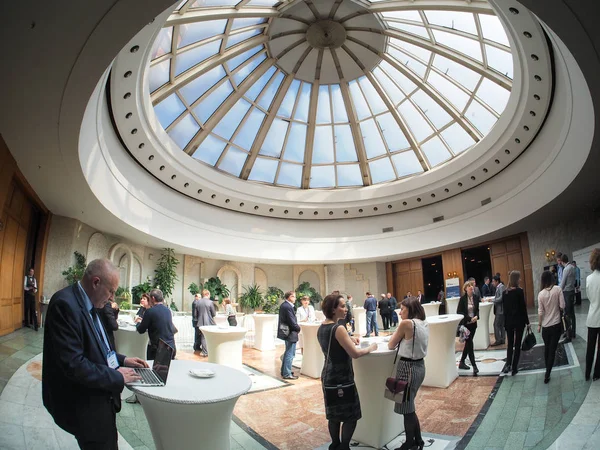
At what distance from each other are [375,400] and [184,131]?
1431 cm

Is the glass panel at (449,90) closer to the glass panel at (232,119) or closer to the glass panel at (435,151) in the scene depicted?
the glass panel at (435,151)

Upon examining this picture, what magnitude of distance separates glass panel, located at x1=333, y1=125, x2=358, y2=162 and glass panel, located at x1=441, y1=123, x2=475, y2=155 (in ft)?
14.6

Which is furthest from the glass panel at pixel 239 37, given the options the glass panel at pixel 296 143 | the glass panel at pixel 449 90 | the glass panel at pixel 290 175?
the glass panel at pixel 449 90

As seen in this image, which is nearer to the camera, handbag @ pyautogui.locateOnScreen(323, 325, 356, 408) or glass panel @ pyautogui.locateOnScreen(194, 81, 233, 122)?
handbag @ pyautogui.locateOnScreen(323, 325, 356, 408)

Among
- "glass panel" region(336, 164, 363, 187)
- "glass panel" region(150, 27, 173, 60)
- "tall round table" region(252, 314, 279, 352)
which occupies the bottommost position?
"tall round table" region(252, 314, 279, 352)

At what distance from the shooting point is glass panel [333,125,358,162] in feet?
61.8

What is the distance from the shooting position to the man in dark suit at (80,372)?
78.7 inches

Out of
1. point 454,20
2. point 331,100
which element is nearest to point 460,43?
point 454,20

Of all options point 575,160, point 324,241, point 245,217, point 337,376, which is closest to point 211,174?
point 245,217

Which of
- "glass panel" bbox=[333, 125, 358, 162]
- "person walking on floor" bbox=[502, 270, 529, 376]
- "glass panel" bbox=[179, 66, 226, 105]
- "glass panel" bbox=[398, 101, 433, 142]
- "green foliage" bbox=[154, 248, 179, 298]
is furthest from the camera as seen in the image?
"glass panel" bbox=[333, 125, 358, 162]

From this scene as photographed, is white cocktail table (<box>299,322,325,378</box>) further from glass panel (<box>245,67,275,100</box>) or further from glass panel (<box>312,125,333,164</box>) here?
glass panel (<box>312,125,333,164</box>)

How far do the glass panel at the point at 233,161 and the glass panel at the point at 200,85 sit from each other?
349cm

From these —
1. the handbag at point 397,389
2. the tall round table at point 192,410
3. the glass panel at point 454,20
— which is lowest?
the handbag at point 397,389

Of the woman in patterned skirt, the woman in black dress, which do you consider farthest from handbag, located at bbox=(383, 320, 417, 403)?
the woman in black dress
